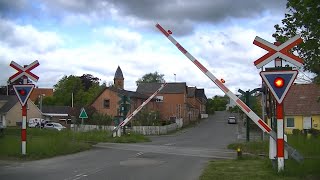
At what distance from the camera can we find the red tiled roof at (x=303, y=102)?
57.9m

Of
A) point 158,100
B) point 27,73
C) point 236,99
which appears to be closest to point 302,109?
point 158,100

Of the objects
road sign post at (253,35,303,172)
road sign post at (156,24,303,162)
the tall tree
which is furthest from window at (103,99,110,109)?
road sign post at (253,35,303,172)

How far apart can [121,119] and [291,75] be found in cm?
3445

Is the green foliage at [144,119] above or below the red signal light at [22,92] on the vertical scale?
below

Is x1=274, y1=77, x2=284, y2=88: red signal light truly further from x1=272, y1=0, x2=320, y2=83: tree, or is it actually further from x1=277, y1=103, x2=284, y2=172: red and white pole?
x1=272, y1=0, x2=320, y2=83: tree

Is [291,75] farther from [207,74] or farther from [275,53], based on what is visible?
[207,74]

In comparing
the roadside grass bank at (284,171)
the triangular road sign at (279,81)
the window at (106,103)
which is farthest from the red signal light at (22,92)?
the window at (106,103)

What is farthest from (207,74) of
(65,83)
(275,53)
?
(65,83)

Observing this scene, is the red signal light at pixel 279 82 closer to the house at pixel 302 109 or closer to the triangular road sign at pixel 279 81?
the triangular road sign at pixel 279 81

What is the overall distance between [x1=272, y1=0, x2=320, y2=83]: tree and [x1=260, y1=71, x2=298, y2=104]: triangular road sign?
253 inches

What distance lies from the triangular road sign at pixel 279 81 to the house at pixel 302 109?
4667cm

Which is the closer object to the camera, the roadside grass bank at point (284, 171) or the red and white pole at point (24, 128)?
the roadside grass bank at point (284, 171)

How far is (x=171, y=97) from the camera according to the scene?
9500cm

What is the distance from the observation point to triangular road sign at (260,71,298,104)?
12.3 metres
